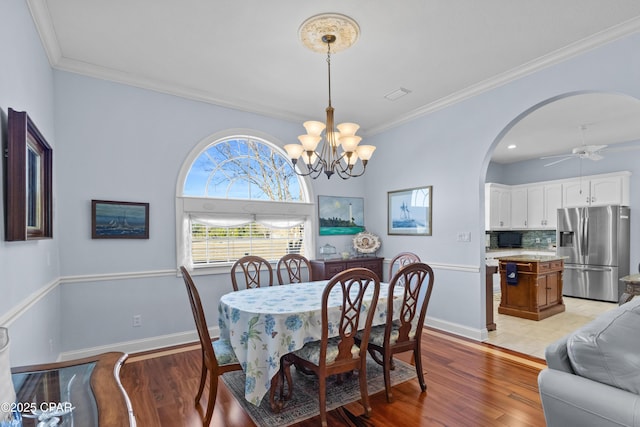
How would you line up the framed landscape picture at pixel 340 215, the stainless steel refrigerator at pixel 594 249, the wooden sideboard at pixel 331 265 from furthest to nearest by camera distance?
1. the stainless steel refrigerator at pixel 594 249
2. the framed landscape picture at pixel 340 215
3. the wooden sideboard at pixel 331 265

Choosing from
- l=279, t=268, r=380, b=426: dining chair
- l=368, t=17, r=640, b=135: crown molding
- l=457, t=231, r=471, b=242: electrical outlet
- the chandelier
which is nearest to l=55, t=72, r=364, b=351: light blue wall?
the chandelier

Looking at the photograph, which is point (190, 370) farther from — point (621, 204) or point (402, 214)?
point (621, 204)

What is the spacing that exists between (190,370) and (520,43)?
4.19 m

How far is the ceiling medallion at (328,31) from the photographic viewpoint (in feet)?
8.27

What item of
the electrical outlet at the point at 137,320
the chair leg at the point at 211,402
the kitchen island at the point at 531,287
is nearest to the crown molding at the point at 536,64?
the kitchen island at the point at 531,287

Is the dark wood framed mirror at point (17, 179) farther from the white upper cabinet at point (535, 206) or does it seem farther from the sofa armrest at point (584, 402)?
the white upper cabinet at point (535, 206)

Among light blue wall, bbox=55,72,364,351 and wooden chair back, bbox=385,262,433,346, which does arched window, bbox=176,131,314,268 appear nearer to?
light blue wall, bbox=55,72,364,351

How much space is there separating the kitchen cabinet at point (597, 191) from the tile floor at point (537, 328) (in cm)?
187

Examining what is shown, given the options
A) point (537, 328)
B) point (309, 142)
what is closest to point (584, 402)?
point (309, 142)

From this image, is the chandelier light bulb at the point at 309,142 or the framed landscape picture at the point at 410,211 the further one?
the framed landscape picture at the point at 410,211

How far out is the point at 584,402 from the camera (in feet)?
4.28

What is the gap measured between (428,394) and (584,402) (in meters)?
1.46

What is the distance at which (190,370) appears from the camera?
3070mm

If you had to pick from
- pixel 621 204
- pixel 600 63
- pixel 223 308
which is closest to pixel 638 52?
pixel 600 63
